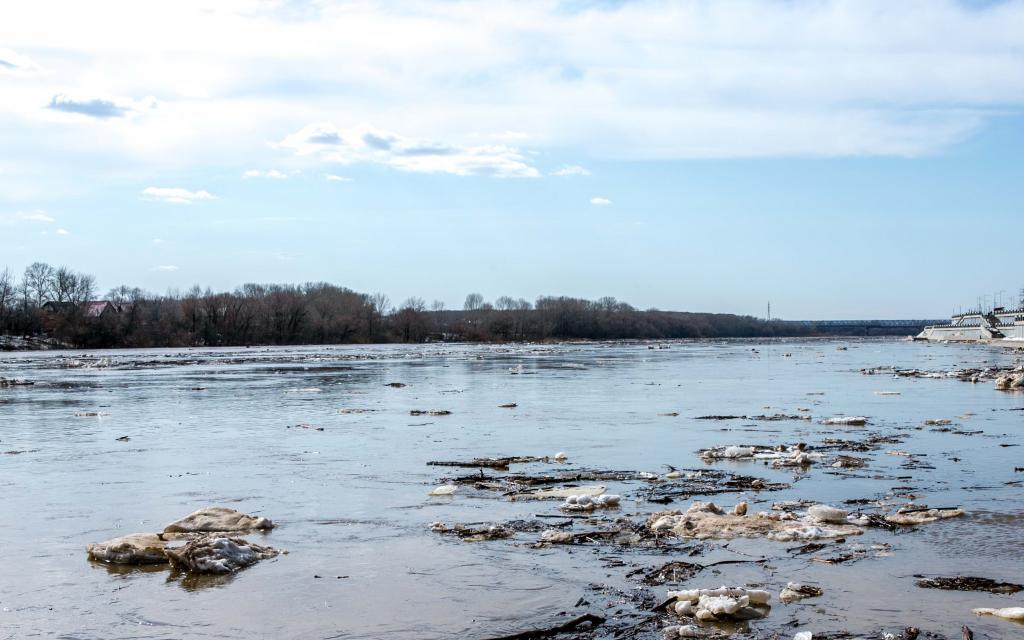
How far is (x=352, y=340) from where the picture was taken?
15025 centimetres

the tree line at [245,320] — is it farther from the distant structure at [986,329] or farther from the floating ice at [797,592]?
the floating ice at [797,592]

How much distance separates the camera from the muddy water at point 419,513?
791 cm

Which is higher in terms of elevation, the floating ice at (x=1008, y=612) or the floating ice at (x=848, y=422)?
the floating ice at (x=848, y=422)

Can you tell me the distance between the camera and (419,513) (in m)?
12.1

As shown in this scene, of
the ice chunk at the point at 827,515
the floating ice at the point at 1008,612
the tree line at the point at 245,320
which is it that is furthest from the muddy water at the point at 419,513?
the tree line at the point at 245,320

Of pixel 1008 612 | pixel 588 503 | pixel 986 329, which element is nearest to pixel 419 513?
pixel 588 503

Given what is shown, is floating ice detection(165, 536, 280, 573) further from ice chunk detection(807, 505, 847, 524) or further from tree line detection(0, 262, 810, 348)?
tree line detection(0, 262, 810, 348)

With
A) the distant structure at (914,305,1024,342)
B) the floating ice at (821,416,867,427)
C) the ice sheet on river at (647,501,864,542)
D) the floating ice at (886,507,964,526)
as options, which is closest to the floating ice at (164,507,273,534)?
the ice sheet on river at (647,501,864,542)

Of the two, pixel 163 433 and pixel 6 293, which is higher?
pixel 6 293

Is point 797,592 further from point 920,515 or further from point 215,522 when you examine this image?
point 215,522

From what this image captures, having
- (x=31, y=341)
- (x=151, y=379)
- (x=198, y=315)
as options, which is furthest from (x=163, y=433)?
→ (x=198, y=315)

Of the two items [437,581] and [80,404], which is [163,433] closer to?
[80,404]

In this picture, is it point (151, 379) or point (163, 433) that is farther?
point (151, 379)

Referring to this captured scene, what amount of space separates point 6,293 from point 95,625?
135863mm
